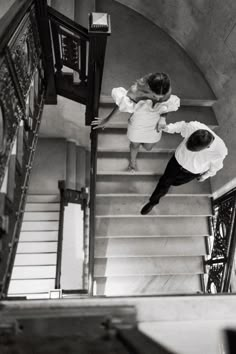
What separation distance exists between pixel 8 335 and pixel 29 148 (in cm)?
269

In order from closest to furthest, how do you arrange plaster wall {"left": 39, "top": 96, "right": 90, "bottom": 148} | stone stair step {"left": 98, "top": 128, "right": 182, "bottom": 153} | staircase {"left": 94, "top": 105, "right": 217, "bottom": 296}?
stone stair step {"left": 98, "top": 128, "right": 182, "bottom": 153}, staircase {"left": 94, "top": 105, "right": 217, "bottom": 296}, plaster wall {"left": 39, "top": 96, "right": 90, "bottom": 148}

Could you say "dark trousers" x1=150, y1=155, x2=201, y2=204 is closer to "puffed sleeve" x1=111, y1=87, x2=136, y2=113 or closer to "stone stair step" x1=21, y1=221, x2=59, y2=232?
"puffed sleeve" x1=111, y1=87, x2=136, y2=113

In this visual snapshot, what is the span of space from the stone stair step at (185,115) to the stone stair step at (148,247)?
75.6 inches

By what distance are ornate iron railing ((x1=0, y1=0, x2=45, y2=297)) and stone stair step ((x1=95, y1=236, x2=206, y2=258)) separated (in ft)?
6.93

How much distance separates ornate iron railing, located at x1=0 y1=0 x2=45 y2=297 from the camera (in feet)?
8.36

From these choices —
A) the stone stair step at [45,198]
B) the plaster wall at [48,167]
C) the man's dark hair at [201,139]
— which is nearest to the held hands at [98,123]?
the man's dark hair at [201,139]

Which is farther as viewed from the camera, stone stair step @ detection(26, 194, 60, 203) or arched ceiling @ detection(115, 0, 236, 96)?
stone stair step @ detection(26, 194, 60, 203)

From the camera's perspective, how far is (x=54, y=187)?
777cm

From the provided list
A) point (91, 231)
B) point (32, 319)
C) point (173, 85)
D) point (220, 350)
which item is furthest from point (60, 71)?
point (220, 350)

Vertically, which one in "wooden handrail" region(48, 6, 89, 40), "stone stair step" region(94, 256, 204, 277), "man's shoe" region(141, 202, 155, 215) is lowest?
"stone stair step" region(94, 256, 204, 277)

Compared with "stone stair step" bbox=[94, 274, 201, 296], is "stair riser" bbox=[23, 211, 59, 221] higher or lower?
higher

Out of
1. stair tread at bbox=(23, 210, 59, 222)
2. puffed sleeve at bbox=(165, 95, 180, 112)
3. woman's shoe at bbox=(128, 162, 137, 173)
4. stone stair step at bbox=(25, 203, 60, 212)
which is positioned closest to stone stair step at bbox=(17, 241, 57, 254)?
stair tread at bbox=(23, 210, 59, 222)

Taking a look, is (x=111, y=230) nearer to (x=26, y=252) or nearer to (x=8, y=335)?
(x=26, y=252)

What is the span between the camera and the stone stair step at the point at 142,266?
535 centimetres
